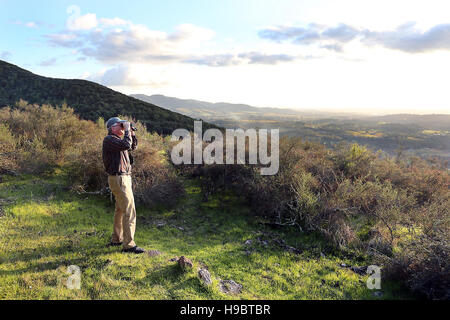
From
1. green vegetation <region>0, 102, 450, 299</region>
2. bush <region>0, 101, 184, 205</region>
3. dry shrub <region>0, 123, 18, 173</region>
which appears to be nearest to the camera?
green vegetation <region>0, 102, 450, 299</region>

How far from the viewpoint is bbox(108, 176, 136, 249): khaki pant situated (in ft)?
14.7

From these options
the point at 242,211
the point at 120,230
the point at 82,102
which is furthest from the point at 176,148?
the point at 82,102

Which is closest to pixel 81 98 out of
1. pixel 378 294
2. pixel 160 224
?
pixel 160 224

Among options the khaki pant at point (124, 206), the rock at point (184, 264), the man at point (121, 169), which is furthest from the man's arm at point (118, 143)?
the rock at point (184, 264)

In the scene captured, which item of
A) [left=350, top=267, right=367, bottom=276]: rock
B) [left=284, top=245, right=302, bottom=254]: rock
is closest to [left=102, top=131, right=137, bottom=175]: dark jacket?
[left=284, top=245, right=302, bottom=254]: rock

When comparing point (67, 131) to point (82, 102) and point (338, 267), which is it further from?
point (82, 102)

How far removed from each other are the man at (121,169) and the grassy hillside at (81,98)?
21177 mm

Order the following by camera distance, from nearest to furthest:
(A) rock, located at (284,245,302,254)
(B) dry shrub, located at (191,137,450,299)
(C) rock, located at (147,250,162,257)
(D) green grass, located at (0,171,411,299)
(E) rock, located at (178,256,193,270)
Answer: (D) green grass, located at (0,171,411,299), (E) rock, located at (178,256,193,270), (B) dry shrub, located at (191,137,450,299), (C) rock, located at (147,250,162,257), (A) rock, located at (284,245,302,254)

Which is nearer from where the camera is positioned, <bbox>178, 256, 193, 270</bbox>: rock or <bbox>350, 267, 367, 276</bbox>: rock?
<bbox>178, 256, 193, 270</bbox>: rock

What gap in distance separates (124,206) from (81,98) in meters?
33.5

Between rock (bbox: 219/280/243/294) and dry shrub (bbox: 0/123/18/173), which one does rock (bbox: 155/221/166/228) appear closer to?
rock (bbox: 219/280/243/294)

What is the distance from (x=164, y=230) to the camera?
22.6 ft

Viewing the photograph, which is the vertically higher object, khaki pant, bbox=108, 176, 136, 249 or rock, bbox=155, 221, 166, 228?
khaki pant, bbox=108, 176, 136, 249

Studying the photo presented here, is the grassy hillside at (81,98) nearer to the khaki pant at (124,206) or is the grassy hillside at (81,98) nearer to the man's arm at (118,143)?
the khaki pant at (124,206)
